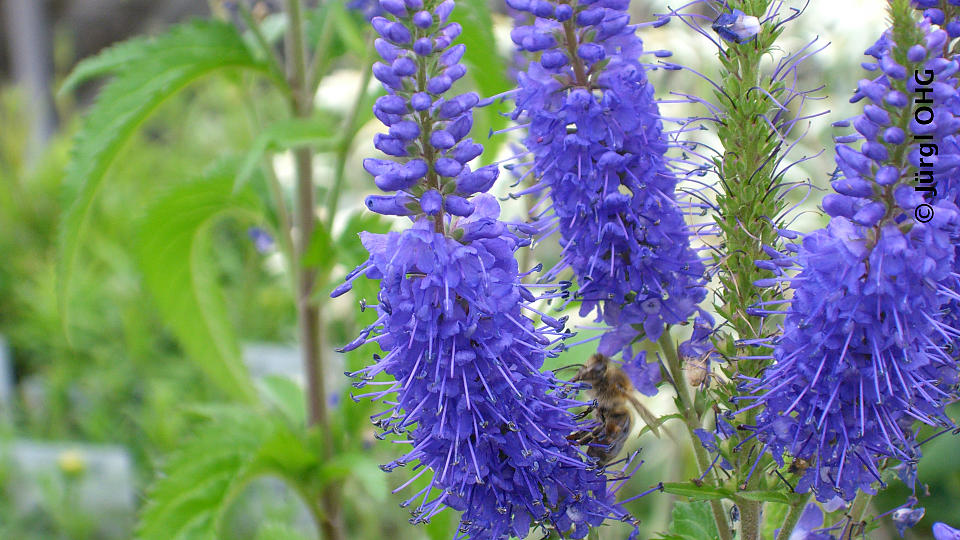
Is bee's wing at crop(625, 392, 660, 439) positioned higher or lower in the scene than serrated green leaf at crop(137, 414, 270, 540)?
higher

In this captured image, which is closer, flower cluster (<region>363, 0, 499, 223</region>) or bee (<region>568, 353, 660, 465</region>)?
flower cluster (<region>363, 0, 499, 223</region>)

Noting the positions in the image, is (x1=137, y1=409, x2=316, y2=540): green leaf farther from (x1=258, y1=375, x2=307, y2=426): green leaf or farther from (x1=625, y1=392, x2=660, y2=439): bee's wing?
(x1=625, y1=392, x2=660, y2=439): bee's wing

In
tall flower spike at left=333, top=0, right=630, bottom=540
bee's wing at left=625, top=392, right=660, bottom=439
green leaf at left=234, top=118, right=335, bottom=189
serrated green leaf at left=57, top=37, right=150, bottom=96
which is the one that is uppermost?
serrated green leaf at left=57, top=37, right=150, bottom=96

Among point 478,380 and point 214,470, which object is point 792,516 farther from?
point 214,470

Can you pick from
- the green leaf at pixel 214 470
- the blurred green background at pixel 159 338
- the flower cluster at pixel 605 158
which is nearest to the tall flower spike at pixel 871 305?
the flower cluster at pixel 605 158

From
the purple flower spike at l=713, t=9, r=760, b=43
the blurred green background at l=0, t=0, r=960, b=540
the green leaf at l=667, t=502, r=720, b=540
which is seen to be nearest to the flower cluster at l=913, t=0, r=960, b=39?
the purple flower spike at l=713, t=9, r=760, b=43

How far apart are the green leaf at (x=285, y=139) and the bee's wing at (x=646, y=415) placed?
0.59 metres

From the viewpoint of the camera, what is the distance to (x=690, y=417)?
2.83ft

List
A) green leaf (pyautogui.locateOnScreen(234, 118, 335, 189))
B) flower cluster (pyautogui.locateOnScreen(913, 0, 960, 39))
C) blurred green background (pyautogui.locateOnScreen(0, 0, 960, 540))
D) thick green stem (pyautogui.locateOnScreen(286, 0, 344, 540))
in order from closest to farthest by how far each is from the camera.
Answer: flower cluster (pyautogui.locateOnScreen(913, 0, 960, 39)) → green leaf (pyautogui.locateOnScreen(234, 118, 335, 189)) → thick green stem (pyautogui.locateOnScreen(286, 0, 344, 540)) → blurred green background (pyautogui.locateOnScreen(0, 0, 960, 540))

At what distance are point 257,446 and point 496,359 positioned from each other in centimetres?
86

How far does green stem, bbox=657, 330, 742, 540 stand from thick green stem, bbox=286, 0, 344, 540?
763 millimetres

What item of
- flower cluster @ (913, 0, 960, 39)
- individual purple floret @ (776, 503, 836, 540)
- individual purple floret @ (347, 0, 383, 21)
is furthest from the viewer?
individual purple floret @ (347, 0, 383, 21)

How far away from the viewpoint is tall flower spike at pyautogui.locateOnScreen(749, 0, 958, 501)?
65 centimetres

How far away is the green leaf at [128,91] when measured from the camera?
1240 millimetres
